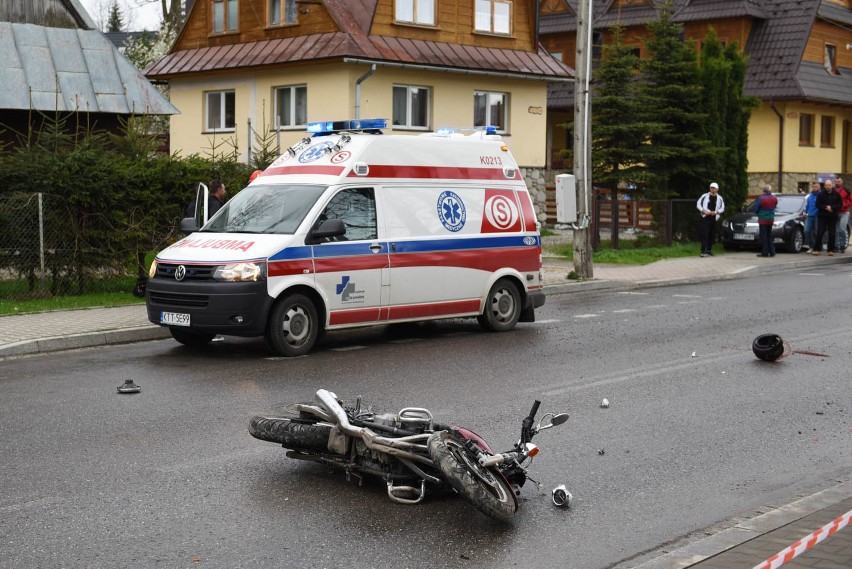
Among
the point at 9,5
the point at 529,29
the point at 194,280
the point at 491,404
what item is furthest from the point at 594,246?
the point at 491,404

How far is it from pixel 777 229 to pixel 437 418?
2281cm

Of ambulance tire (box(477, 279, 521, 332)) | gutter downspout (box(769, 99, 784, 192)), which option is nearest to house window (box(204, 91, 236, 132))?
gutter downspout (box(769, 99, 784, 192))

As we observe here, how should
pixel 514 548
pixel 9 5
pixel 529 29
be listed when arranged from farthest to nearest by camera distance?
pixel 529 29, pixel 9 5, pixel 514 548

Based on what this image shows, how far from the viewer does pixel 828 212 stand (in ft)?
96.6

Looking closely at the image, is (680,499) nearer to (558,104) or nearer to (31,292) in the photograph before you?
(31,292)

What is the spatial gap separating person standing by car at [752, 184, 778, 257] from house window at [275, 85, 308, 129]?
13.0 meters

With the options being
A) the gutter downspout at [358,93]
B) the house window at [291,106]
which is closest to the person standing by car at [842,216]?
the gutter downspout at [358,93]

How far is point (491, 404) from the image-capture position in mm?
9648

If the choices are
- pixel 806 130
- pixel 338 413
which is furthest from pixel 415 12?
pixel 338 413

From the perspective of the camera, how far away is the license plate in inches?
485

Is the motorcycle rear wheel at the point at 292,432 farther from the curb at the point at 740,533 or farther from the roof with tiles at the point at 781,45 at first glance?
the roof with tiles at the point at 781,45

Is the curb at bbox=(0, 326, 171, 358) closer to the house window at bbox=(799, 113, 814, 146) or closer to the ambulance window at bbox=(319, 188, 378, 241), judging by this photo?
Answer: the ambulance window at bbox=(319, 188, 378, 241)

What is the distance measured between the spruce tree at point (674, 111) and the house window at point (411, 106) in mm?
6539

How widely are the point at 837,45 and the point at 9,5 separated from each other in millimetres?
34228
